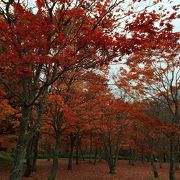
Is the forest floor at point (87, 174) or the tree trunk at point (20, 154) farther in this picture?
the forest floor at point (87, 174)

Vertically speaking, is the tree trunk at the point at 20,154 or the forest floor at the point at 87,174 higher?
the tree trunk at the point at 20,154

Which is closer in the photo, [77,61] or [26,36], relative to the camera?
[26,36]

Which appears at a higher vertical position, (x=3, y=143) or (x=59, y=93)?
(x=59, y=93)

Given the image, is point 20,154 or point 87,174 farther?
point 87,174

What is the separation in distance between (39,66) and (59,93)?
7.36 m

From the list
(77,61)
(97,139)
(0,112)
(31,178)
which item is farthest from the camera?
(97,139)

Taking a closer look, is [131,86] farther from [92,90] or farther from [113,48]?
[113,48]

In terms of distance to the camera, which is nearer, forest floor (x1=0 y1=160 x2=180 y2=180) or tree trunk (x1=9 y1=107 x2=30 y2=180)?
tree trunk (x1=9 y1=107 x2=30 y2=180)

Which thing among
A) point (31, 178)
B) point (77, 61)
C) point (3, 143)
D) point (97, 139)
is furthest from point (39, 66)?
point (97, 139)

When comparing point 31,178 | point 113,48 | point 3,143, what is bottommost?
point 31,178

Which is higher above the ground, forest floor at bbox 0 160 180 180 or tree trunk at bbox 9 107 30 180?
tree trunk at bbox 9 107 30 180

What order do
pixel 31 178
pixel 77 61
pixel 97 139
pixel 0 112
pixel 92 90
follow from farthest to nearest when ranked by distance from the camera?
1. pixel 97 139
2. pixel 31 178
3. pixel 92 90
4. pixel 0 112
5. pixel 77 61

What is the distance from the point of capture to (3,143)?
25.5 metres

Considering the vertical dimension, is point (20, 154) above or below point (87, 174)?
above
